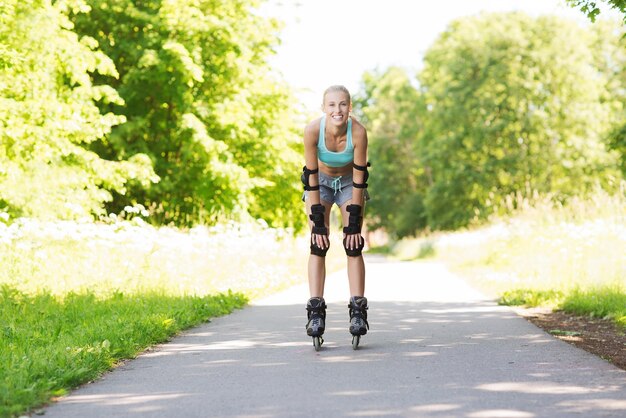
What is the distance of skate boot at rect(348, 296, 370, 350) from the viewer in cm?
720

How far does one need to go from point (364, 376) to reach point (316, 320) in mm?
1311

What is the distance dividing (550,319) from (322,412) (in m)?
6.05

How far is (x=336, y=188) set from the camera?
7.49 metres

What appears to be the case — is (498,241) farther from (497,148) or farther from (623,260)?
(497,148)

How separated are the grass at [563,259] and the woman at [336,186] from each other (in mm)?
3533

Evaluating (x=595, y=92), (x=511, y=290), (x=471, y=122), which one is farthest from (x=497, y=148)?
(x=511, y=290)

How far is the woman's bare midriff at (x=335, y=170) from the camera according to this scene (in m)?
7.43

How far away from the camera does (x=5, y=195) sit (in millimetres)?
18781

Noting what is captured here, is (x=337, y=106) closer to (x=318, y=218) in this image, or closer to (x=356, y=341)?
(x=318, y=218)

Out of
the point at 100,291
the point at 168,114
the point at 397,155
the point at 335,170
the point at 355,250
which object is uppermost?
the point at 397,155

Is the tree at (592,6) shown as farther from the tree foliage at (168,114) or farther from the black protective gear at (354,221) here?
the tree foliage at (168,114)

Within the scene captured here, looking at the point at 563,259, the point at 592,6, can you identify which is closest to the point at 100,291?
the point at 592,6

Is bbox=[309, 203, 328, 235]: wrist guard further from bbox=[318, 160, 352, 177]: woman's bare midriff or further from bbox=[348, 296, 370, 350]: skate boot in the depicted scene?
bbox=[348, 296, 370, 350]: skate boot

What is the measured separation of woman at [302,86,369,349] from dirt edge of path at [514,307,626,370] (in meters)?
1.88
